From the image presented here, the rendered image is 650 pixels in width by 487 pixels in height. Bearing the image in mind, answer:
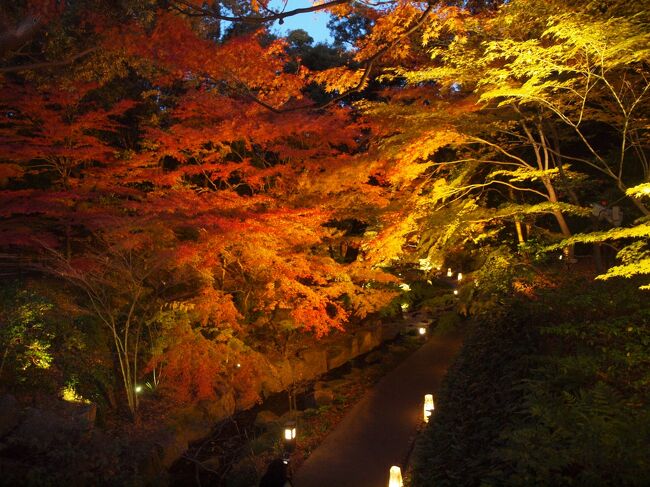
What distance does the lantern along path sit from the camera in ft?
26.5

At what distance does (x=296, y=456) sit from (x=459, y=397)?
468cm

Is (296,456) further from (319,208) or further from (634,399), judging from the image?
(634,399)

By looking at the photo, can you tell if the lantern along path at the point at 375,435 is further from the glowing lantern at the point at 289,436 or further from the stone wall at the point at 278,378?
the stone wall at the point at 278,378

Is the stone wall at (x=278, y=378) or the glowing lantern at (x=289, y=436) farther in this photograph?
the stone wall at (x=278, y=378)

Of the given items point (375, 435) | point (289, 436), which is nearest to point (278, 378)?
point (289, 436)

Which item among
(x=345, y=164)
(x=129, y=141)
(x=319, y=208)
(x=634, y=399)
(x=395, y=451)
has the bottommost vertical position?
(x=395, y=451)

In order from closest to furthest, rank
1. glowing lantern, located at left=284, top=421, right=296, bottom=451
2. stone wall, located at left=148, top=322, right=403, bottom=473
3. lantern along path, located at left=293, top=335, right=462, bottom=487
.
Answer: lantern along path, located at left=293, top=335, right=462, bottom=487 < glowing lantern, located at left=284, top=421, right=296, bottom=451 < stone wall, located at left=148, top=322, right=403, bottom=473

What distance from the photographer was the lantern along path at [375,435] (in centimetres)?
807

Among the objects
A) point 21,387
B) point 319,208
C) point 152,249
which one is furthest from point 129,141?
point 21,387

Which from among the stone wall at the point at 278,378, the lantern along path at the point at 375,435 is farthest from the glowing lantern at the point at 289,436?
the stone wall at the point at 278,378

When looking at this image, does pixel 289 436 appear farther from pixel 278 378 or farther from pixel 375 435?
pixel 278 378

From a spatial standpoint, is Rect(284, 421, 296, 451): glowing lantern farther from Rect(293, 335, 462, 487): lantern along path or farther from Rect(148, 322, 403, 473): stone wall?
Rect(148, 322, 403, 473): stone wall

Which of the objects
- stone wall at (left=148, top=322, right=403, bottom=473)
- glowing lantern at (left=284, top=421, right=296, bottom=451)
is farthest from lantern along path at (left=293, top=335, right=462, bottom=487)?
stone wall at (left=148, top=322, right=403, bottom=473)

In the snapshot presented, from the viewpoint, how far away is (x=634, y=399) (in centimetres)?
362
